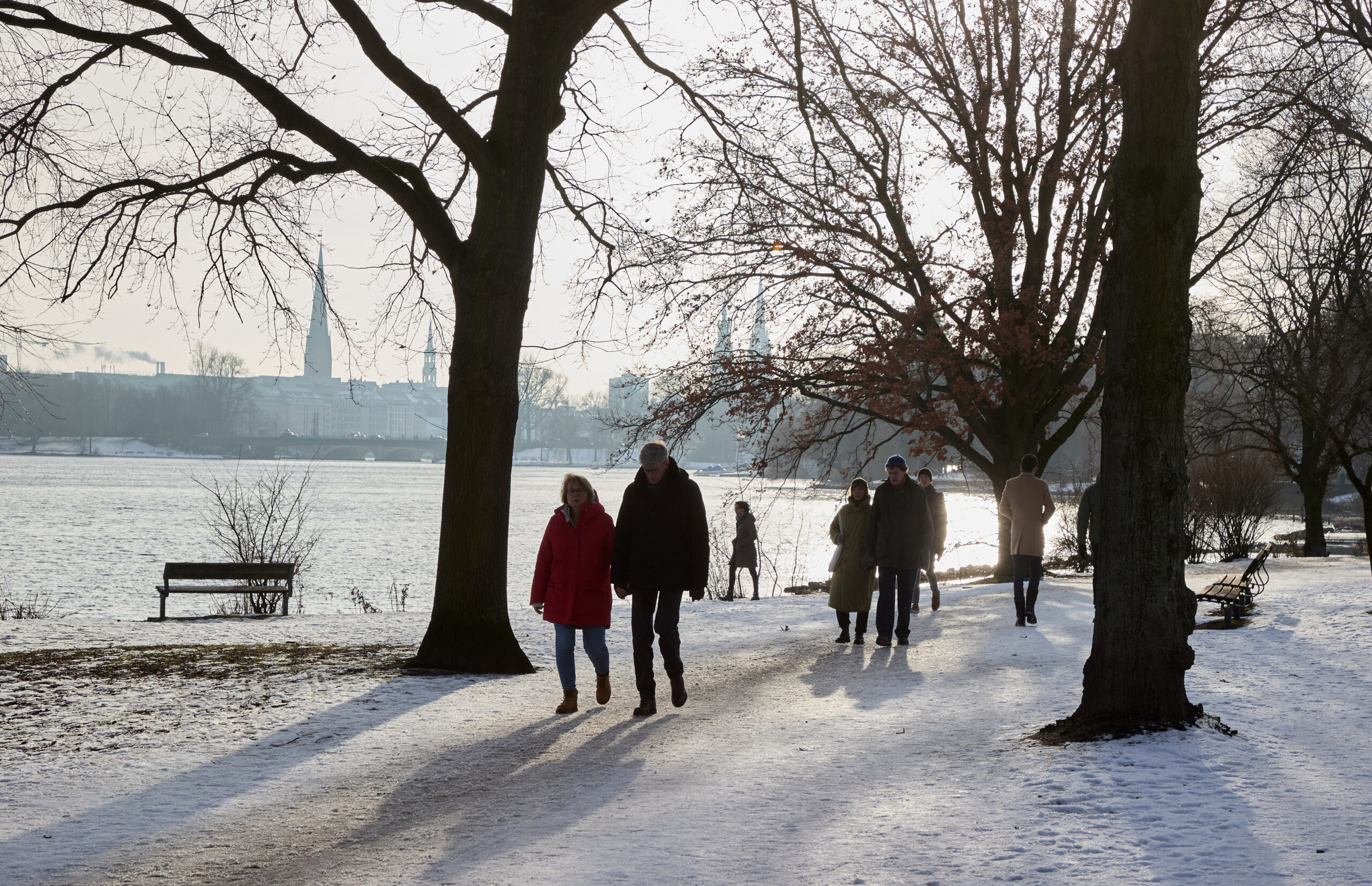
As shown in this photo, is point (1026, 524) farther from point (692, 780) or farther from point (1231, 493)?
point (1231, 493)

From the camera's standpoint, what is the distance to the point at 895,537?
11.1 m

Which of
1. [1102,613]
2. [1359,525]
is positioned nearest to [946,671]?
[1102,613]

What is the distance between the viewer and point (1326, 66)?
14.3 meters

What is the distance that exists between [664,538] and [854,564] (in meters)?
4.49

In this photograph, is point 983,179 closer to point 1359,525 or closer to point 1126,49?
point 1126,49

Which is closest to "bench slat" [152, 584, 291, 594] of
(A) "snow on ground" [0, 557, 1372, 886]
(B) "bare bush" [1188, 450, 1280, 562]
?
(A) "snow on ground" [0, 557, 1372, 886]

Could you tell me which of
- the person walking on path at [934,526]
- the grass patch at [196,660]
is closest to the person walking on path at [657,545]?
the grass patch at [196,660]

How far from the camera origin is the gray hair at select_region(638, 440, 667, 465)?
7.47 meters

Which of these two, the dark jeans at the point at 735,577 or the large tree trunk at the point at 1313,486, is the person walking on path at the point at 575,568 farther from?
the large tree trunk at the point at 1313,486

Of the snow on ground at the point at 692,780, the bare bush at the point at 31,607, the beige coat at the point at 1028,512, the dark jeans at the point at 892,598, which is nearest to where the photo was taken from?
the snow on ground at the point at 692,780

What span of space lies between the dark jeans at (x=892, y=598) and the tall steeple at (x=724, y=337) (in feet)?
27.9

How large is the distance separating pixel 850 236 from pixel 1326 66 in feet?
24.9

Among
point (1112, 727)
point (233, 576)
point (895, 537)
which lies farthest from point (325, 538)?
point (1112, 727)

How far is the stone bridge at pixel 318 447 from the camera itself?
11069cm
